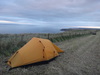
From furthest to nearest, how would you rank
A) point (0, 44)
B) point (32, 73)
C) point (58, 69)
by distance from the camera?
1. point (0, 44)
2. point (58, 69)
3. point (32, 73)

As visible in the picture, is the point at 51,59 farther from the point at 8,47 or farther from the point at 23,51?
the point at 8,47

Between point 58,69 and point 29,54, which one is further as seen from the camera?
point 29,54

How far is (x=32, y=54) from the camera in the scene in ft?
20.8

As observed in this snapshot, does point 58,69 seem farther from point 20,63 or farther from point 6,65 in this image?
point 6,65

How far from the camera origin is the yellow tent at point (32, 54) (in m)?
6.04

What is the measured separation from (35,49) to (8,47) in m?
3.20

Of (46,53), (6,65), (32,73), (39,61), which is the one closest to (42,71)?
(32,73)

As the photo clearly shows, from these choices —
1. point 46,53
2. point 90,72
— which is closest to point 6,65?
point 46,53

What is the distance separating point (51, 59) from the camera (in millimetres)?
7141

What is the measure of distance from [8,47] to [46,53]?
3573mm

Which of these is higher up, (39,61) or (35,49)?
(35,49)

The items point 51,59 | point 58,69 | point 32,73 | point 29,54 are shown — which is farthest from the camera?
point 51,59

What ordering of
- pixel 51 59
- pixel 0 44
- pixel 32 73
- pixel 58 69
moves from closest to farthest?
pixel 32 73, pixel 58 69, pixel 51 59, pixel 0 44

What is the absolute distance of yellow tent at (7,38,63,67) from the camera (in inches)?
238
